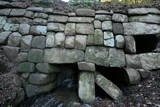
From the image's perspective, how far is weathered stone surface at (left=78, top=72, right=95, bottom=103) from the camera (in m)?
2.59

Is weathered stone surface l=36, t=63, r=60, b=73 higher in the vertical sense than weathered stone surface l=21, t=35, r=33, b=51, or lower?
lower

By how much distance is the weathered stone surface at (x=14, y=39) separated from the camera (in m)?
2.96

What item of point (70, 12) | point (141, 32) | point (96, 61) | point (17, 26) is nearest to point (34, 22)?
point (17, 26)

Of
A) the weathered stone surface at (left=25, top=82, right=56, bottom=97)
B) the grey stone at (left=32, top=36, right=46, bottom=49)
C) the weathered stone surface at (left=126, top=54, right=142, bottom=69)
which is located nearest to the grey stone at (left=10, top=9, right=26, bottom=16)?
the grey stone at (left=32, top=36, right=46, bottom=49)

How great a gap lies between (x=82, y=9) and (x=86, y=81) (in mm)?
1634

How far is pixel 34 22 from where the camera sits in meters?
3.08

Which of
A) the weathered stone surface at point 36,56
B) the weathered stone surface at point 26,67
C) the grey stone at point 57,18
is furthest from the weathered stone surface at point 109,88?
the grey stone at point 57,18

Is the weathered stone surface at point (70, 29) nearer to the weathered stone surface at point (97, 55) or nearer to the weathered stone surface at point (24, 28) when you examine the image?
the weathered stone surface at point (97, 55)

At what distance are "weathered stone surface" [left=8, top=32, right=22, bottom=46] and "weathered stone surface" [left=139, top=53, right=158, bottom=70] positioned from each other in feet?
8.63

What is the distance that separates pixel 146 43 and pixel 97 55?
4.75ft

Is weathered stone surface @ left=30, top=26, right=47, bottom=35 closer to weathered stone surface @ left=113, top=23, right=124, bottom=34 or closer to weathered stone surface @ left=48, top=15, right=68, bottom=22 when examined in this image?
weathered stone surface @ left=48, top=15, right=68, bottom=22

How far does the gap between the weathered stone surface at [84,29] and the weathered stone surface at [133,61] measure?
94cm

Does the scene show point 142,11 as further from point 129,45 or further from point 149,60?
point 149,60

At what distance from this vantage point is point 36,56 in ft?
9.39
